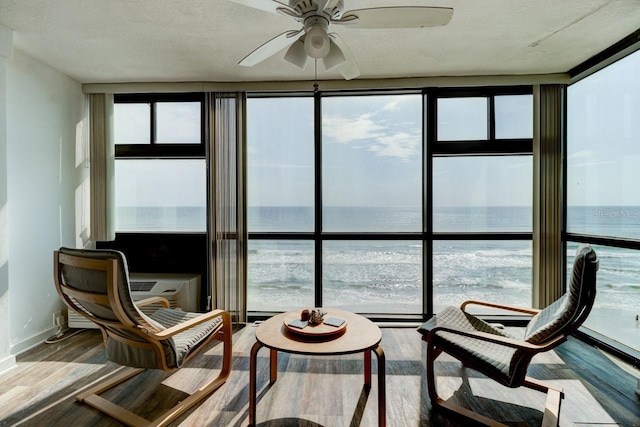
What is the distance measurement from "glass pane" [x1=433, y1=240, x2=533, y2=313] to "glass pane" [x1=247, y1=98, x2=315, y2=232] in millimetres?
1584

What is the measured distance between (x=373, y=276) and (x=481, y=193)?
1.54 meters

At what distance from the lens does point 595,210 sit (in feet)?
9.55

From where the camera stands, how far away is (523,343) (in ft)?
5.71

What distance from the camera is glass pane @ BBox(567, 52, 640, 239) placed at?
2588mm

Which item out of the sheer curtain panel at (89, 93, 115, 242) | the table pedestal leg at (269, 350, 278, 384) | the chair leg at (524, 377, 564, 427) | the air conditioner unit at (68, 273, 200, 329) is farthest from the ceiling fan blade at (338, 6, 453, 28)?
the sheer curtain panel at (89, 93, 115, 242)

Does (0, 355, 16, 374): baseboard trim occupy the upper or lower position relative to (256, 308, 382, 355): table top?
lower

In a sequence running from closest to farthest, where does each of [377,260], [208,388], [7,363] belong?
[208,388] → [7,363] → [377,260]

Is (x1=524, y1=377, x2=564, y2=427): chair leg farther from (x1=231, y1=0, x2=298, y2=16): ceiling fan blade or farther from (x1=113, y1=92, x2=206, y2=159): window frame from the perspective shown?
(x1=113, y1=92, x2=206, y2=159): window frame

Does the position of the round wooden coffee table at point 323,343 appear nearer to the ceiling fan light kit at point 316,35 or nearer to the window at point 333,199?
the window at point 333,199

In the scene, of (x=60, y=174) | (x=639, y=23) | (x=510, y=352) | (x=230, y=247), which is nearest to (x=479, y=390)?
(x=510, y=352)

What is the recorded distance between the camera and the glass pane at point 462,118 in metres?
3.35

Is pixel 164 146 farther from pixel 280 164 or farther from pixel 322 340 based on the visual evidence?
pixel 322 340

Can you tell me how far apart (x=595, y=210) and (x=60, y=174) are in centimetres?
521

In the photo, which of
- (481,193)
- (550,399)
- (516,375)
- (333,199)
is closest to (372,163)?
(333,199)
